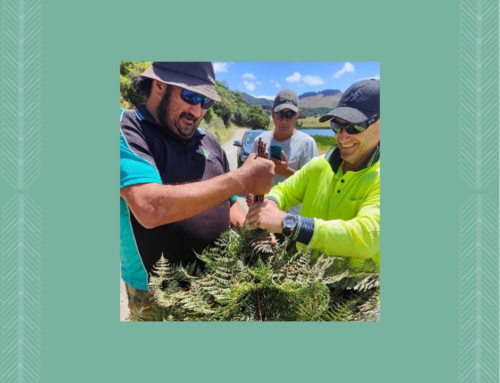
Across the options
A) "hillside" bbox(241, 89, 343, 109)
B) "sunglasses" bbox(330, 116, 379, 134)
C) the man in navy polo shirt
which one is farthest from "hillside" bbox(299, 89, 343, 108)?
the man in navy polo shirt

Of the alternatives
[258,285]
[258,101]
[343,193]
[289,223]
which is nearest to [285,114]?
[258,101]

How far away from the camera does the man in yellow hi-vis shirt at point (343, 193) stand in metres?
2.75

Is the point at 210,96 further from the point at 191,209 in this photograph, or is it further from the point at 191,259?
the point at 191,259

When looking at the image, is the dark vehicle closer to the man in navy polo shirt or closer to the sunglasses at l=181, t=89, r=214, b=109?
the man in navy polo shirt

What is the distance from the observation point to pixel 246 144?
3.22 metres

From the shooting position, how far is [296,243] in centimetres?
291

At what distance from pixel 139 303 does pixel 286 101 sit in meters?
1.70

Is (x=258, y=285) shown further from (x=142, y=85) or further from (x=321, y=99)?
(x=142, y=85)

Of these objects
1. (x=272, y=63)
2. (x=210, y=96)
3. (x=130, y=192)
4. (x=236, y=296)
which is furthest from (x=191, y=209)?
(x=272, y=63)

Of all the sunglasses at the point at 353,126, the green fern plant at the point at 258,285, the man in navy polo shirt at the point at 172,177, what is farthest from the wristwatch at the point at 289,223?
the sunglasses at the point at 353,126

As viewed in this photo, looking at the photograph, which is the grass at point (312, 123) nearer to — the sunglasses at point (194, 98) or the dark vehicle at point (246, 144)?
the dark vehicle at point (246, 144)

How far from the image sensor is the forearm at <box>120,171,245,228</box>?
2.64m

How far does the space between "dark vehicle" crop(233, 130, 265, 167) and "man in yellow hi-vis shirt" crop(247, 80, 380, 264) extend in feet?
1.05

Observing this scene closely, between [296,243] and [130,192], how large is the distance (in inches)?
43.0
